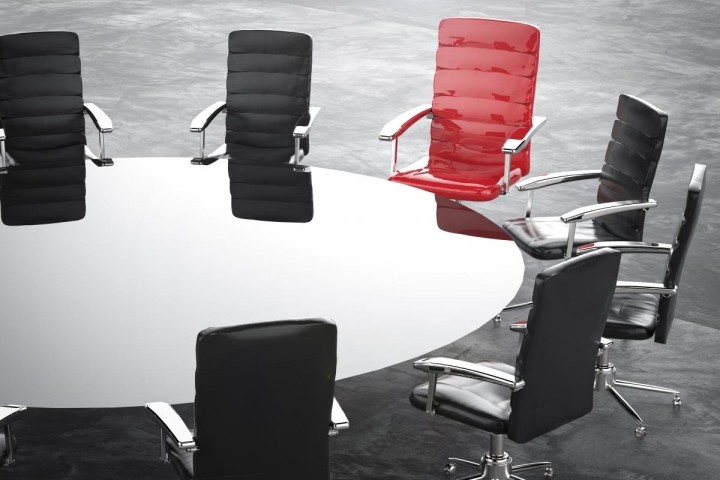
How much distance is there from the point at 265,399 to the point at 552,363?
3.26 feet

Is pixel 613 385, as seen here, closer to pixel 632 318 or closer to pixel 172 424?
pixel 632 318

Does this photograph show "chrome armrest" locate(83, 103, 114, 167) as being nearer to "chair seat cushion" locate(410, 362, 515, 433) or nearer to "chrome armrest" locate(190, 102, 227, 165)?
"chrome armrest" locate(190, 102, 227, 165)

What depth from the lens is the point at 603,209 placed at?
14.6 ft

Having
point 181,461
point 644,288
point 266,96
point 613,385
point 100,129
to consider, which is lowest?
point 613,385

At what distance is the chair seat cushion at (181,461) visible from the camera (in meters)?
3.00

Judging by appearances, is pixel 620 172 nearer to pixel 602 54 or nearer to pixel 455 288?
pixel 455 288

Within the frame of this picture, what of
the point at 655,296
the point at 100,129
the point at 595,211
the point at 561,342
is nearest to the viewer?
the point at 561,342

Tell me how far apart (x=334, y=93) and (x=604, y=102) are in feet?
6.95

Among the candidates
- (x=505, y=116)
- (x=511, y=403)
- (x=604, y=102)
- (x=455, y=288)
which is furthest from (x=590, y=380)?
(x=604, y=102)

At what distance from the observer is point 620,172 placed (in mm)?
4770

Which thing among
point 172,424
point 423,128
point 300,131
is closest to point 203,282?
point 172,424

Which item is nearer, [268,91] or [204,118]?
[204,118]

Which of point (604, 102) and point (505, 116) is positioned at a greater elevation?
point (505, 116)

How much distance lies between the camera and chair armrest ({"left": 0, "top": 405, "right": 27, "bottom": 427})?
281 centimetres
